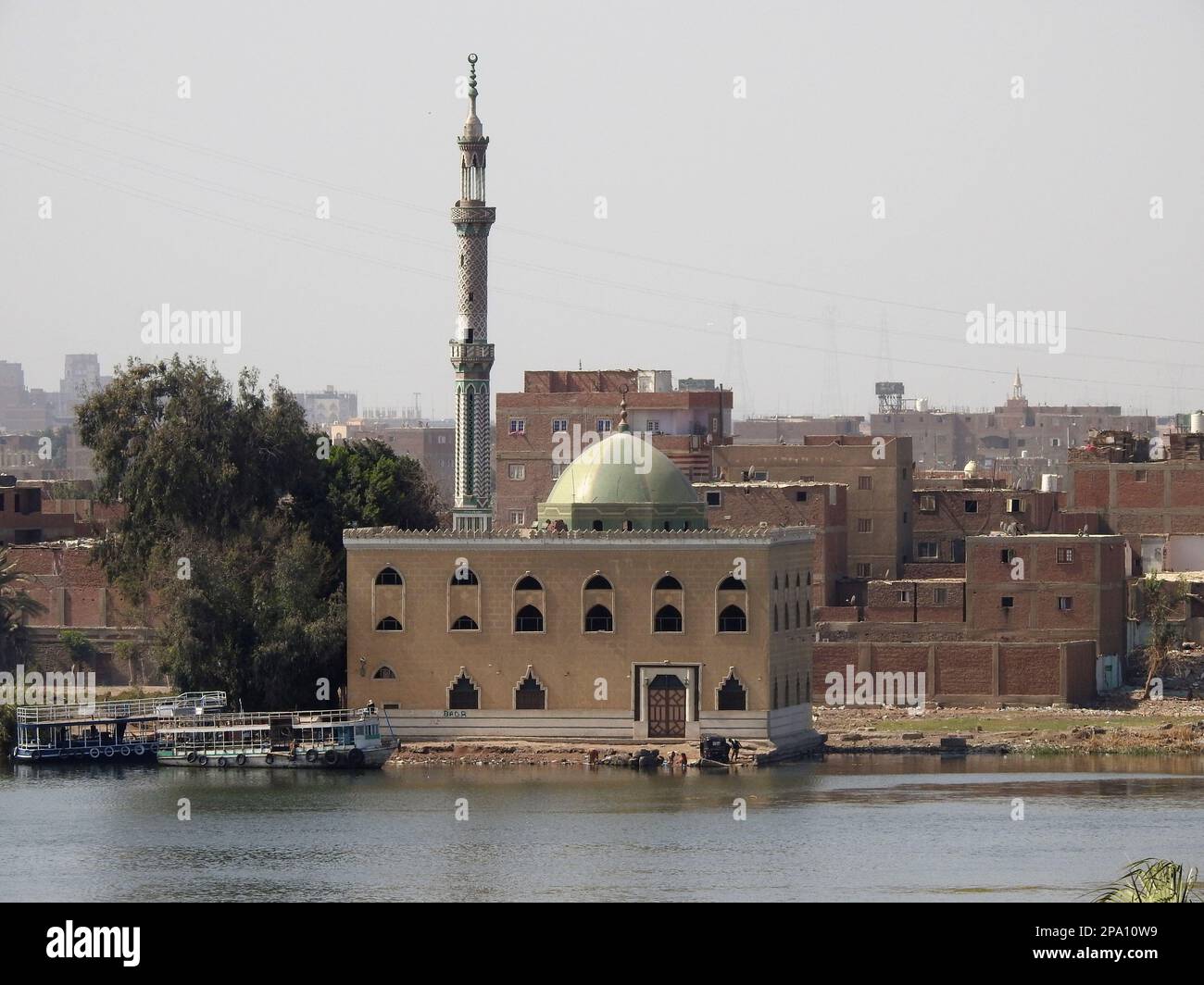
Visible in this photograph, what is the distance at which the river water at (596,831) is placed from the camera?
49.3 m

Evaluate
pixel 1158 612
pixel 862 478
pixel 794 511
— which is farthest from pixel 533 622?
pixel 862 478

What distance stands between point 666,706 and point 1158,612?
22.3 m

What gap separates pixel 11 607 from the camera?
7619cm

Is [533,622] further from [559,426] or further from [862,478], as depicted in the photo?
[559,426]

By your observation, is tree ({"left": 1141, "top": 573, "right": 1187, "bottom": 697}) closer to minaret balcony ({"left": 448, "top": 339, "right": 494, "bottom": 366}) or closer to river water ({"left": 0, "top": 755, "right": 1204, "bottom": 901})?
river water ({"left": 0, "top": 755, "right": 1204, "bottom": 901})

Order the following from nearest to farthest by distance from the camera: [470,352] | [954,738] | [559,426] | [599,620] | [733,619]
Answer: [733,619]
[599,620]
[954,738]
[470,352]
[559,426]

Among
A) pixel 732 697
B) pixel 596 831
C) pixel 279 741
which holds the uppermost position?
pixel 732 697

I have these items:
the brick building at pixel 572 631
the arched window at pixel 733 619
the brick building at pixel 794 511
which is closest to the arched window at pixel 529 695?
the brick building at pixel 572 631

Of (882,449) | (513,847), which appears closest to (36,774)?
(513,847)

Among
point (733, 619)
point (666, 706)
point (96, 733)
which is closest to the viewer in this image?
point (733, 619)

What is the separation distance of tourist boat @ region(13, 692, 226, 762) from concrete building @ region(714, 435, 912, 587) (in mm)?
27335

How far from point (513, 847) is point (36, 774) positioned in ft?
54.7

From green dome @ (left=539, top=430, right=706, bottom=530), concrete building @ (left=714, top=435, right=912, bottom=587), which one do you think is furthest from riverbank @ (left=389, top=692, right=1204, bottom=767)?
concrete building @ (left=714, top=435, right=912, bottom=587)

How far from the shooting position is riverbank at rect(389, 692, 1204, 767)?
214 feet
